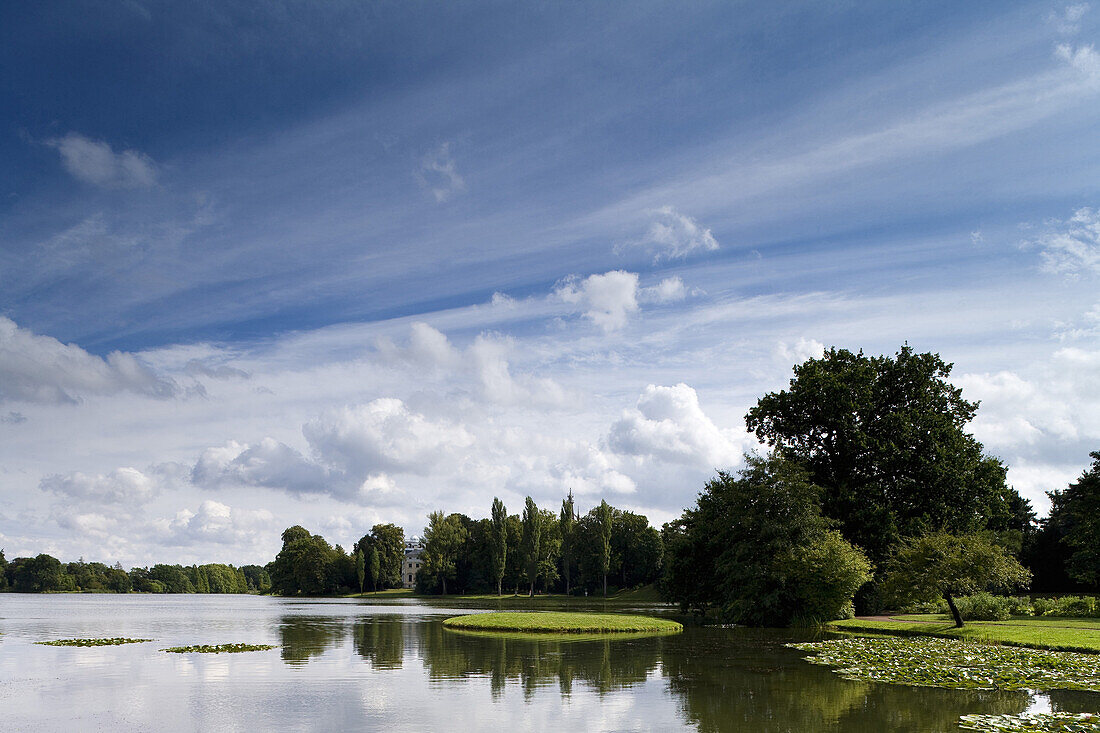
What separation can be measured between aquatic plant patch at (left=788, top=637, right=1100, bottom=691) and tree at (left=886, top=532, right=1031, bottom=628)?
3881mm

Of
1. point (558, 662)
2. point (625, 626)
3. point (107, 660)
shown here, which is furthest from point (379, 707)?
point (625, 626)

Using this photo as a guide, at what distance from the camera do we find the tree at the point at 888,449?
5225 centimetres

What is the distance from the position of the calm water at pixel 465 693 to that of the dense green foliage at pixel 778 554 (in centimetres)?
1283

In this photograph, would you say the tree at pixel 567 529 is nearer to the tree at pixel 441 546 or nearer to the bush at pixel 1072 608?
the tree at pixel 441 546

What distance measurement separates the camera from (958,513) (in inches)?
2062

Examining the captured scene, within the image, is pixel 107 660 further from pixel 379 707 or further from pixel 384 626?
pixel 384 626

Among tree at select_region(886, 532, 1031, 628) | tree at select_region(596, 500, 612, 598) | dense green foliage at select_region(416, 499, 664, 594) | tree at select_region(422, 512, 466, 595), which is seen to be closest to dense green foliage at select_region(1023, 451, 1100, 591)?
tree at select_region(886, 532, 1031, 628)

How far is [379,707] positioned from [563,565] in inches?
4645

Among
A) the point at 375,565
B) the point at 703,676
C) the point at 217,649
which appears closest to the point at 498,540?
the point at 375,565

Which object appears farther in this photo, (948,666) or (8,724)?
(948,666)

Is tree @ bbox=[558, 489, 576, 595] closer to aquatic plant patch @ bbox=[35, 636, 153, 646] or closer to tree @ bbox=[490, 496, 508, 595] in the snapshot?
tree @ bbox=[490, 496, 508, 595]

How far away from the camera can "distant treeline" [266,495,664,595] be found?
117125mm

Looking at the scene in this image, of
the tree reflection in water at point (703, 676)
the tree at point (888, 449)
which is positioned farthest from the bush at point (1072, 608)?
the tree reflection in water at point (703, 676)

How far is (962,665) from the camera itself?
25.3m
